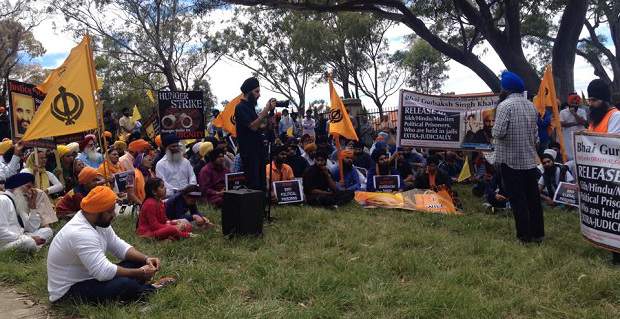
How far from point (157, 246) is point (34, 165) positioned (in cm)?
347

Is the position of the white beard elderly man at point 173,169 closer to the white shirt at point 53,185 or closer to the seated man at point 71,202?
the seated man at point 71,202

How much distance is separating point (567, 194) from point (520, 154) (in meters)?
2.52

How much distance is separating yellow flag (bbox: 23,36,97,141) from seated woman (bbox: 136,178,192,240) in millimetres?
1873

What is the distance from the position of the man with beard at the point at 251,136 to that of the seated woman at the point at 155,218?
4.19 ft

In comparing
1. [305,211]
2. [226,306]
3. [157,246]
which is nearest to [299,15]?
[305,211]

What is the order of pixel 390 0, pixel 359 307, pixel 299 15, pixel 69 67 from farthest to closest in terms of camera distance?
1. pixel 299 15
2. pixel 390 0
3. pixel 69 67
4. pixel 359 307

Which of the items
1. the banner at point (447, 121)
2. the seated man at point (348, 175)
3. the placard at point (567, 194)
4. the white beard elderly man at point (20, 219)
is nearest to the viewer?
the white beard elderly man at point (20, 219)

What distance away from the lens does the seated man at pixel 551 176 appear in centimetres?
908

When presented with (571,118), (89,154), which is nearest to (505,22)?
(571,118)

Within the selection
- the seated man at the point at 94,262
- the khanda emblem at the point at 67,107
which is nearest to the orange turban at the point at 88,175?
the khanda emblem at the point at 67,107

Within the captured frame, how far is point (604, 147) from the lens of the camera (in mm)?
5508

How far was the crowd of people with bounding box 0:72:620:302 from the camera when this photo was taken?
4.63m

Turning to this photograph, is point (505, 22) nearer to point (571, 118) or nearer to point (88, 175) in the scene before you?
point (571, 118)

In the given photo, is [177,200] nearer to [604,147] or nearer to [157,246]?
[157,246]
